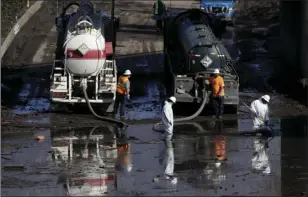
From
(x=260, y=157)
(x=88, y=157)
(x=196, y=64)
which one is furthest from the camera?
(x=196, y=64)

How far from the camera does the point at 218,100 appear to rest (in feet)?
79.7

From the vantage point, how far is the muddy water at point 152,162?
16703 millimetres

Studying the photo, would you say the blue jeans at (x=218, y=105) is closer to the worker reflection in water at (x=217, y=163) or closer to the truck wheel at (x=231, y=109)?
the truck wheel at (x=231, y=109)

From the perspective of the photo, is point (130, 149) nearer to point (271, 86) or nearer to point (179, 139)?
point (179, 139)

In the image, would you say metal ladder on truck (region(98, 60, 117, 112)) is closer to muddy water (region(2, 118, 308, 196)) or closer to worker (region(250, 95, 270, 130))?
muddy water (region(2, 118, 308, 196))

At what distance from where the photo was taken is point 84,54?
79.2 ft

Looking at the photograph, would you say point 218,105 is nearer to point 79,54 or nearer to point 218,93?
point 218,93

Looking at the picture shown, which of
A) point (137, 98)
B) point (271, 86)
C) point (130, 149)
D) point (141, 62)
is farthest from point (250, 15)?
point (130, 149)

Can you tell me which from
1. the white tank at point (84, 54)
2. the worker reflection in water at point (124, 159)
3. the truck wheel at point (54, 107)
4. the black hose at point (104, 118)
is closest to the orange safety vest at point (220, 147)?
the worker reflection in water at point (124, 159)

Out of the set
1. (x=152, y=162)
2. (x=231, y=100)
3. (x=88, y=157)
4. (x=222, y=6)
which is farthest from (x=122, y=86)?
(x=222, y=6)

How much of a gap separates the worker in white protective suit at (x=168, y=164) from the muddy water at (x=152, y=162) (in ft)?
0.08

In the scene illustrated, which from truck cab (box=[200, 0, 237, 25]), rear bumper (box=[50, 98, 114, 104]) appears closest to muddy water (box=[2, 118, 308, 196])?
rear bumper (box=[50, 98, 114, 104])

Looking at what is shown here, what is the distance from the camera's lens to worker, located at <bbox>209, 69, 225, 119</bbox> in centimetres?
2427

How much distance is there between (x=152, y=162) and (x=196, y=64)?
719cm
